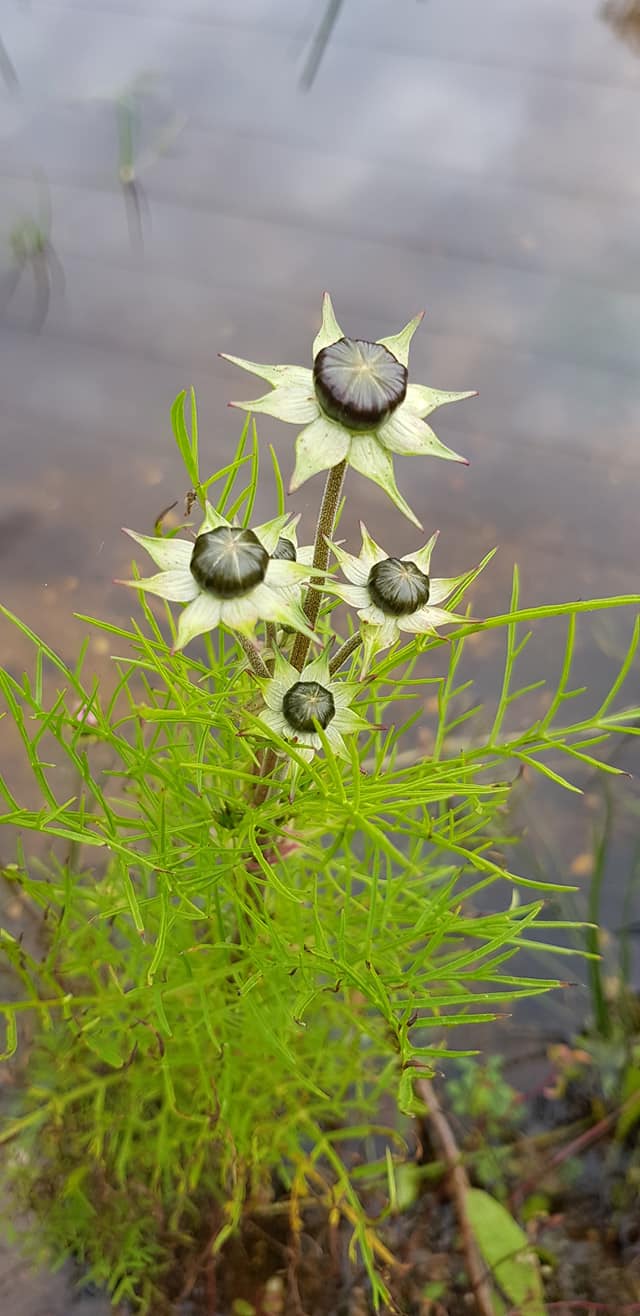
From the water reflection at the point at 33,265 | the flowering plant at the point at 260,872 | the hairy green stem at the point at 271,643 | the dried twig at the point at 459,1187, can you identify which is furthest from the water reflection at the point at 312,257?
the hairy green stem at the point at 271,643

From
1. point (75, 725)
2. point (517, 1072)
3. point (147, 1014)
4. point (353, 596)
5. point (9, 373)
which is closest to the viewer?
point (353, 596)

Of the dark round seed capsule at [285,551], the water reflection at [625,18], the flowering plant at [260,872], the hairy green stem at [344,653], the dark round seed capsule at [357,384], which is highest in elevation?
the water reflection at [625,18]

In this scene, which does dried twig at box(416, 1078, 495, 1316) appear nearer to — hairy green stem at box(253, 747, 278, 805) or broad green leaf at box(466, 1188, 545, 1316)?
broad green leaf at box(466, 1188, 545, 1316)

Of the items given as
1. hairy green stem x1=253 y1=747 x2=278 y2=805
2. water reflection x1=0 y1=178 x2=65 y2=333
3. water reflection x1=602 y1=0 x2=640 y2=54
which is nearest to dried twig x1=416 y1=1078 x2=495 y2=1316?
hairy green stem x1=253 y1=747 x2=278 y2=805

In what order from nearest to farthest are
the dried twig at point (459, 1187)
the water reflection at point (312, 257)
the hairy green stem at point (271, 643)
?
the hairy green stem at point (271, 643) < the dried twig at point (459, 1187) < the water reflection at point (312, 257)

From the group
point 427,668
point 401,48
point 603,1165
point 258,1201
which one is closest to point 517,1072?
point 603,1165

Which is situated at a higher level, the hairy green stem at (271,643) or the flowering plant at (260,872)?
the hairy green stem at (271,643)

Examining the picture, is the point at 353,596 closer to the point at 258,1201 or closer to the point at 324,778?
the point at 324,778

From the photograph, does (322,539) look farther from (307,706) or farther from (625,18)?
(625,18)

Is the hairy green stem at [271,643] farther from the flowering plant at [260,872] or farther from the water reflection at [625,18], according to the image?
the water reflection at [625,18]
